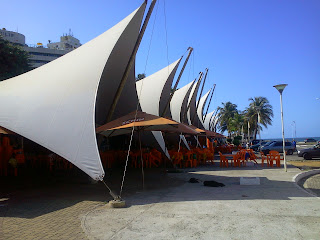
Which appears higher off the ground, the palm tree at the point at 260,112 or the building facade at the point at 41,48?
the building facade at the point at 41,48

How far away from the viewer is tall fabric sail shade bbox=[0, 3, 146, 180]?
22.8 ft

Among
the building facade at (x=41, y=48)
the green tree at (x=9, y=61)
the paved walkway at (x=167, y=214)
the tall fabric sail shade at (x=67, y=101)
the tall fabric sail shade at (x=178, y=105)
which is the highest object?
the building facade at (x=41, y=48)

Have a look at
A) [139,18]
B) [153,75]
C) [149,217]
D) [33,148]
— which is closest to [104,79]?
[139,18]

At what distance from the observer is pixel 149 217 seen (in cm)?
573

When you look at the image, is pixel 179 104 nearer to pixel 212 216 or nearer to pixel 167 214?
pixel 167 214

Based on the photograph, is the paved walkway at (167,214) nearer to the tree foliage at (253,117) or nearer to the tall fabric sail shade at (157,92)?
the tall fabric sail shade at (157,92)

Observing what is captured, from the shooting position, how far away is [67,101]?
821 cm

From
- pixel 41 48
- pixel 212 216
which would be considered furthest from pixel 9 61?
pixel 41 48

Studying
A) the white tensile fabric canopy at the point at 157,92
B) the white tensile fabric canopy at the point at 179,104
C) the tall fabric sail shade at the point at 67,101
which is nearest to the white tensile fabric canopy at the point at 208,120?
the white tensile fabric canopy at the point at 179,104

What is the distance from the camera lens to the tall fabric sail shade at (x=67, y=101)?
6938 mm

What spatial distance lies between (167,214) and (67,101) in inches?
182

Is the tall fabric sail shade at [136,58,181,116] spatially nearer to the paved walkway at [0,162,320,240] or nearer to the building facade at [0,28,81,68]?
the paved walkway at [0,162,320,240]

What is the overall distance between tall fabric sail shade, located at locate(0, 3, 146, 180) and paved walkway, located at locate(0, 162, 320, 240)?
1215 millimetres

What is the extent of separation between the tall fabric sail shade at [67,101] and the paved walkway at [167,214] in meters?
1.21
